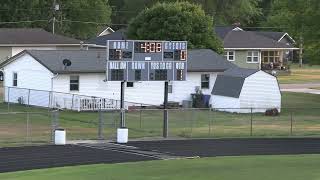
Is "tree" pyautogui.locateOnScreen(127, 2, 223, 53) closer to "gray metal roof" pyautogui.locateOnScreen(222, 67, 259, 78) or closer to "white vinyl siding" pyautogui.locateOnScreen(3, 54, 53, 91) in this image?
"gray metal roof" pyautogui.locateOnScreen(222, 67, 259, 78)

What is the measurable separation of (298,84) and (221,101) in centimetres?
2826

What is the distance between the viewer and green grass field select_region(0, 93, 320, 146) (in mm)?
36594

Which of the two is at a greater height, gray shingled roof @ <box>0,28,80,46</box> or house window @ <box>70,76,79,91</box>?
gray shingled roof @ <box>0,28,80,46</box>

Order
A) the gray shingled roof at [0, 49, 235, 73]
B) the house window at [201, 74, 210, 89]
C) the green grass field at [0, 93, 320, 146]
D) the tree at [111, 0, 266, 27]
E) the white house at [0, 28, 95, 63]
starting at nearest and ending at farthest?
the green grass field at [0, 93, 320, 146] < the gray shingled roof at [0, 49, 235, 73] < the house window at [201, 74, 210, 89] < the white house at [0, 28, 95, 63] < the tree at [111, 0, 266, 27]

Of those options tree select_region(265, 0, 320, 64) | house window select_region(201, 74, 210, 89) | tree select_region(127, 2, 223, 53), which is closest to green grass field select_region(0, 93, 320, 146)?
house window select_region(201, 74, 210, 89)

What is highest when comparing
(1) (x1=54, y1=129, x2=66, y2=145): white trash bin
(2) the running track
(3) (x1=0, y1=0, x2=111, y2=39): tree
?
(3) (x1=0, y1=0, x2=111, y2=39): tree

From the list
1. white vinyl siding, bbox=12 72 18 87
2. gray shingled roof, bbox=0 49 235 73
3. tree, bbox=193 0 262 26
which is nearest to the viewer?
gray shingled roof, bbox=0 49 235 73

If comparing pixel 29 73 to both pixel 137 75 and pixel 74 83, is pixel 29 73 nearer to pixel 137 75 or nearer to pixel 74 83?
pixel 74 83

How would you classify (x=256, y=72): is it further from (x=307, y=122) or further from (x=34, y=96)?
(x=34, y=96)

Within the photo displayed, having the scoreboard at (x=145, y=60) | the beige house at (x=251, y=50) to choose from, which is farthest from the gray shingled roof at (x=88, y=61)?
the beige house at (x=251, y=50)

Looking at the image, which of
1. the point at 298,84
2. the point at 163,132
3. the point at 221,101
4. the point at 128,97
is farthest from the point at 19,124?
the point at 298,84

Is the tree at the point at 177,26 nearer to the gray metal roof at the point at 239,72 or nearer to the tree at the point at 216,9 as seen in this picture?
the gray metal roof at the point at 239,72

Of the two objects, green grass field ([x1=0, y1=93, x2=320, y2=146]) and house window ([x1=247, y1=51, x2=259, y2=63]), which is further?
house window ([x1=247, y1=51, x2=259, y2=63])

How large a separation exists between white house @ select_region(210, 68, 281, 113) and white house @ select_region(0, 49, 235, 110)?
304 centimetres
